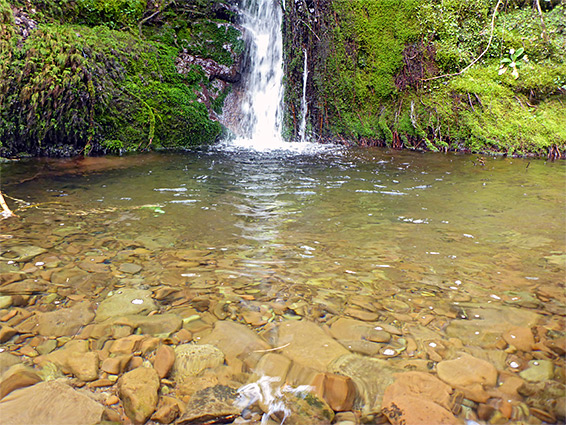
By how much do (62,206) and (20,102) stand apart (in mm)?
3275

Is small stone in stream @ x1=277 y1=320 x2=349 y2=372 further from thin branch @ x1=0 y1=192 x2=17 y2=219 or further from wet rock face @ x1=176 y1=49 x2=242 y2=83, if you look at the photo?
wet rock face @ x1=176 y1=49 x2=242 y2=83

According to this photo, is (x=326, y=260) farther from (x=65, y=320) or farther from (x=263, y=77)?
(x=263, y=77)

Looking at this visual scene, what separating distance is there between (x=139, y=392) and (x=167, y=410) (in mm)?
147

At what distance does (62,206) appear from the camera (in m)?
3.80

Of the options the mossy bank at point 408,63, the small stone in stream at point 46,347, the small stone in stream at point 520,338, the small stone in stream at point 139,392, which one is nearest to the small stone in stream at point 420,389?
the small stone in stream at point 520,338

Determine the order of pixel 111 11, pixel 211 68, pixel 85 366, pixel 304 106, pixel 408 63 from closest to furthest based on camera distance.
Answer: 1. pixel 85 366
2. pixel 111 11
3. pixel 211 68
4. pixel 408 63
5. pixel 304 106

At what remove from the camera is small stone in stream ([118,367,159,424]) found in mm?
1411

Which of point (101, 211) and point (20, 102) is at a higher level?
point (20, 102)

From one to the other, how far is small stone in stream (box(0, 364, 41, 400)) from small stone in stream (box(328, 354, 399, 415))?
3.95 feet

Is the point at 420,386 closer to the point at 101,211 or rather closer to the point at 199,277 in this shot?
the point at 199,277

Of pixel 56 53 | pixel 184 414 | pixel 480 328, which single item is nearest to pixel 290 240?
pixel 480 328

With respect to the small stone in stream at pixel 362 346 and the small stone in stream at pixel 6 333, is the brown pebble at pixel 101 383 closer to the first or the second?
the small stone in stream at pixel 6 333

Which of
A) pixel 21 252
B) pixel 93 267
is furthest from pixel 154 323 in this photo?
pixel 21 252

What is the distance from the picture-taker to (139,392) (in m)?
1.50
